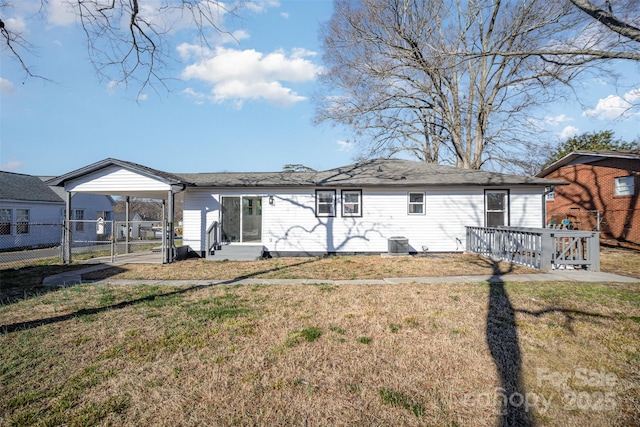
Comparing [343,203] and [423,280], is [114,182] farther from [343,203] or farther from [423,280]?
[423,280]

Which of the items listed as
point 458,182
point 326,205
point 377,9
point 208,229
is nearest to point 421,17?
point 377,9

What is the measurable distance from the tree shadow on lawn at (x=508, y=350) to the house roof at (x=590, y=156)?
544 inches

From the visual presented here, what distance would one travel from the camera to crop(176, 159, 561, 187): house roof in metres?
Result: 12.5

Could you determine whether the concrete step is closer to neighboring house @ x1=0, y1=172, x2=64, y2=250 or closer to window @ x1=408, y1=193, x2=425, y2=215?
window @ x1=408, y1=193, x2=425, y2=215

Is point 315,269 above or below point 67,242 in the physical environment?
below

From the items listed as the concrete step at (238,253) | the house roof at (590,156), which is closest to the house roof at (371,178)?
the concrete step at (238,253)

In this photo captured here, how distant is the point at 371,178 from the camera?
43.0ft

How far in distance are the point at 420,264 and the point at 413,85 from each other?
1454cm

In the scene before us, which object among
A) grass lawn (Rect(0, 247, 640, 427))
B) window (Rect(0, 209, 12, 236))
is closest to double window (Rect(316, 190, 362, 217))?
grass lawn (Rect(0, 247, 640, 427))

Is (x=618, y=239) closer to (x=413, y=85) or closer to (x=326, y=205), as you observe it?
(x=413, y=85)

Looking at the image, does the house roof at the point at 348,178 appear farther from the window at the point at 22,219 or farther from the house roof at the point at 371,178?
the window at the point at 22,219

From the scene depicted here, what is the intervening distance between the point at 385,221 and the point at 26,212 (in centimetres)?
2164

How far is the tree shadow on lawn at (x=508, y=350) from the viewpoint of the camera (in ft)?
8.39

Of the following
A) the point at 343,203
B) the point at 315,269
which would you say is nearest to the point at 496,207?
the point at 343,203
